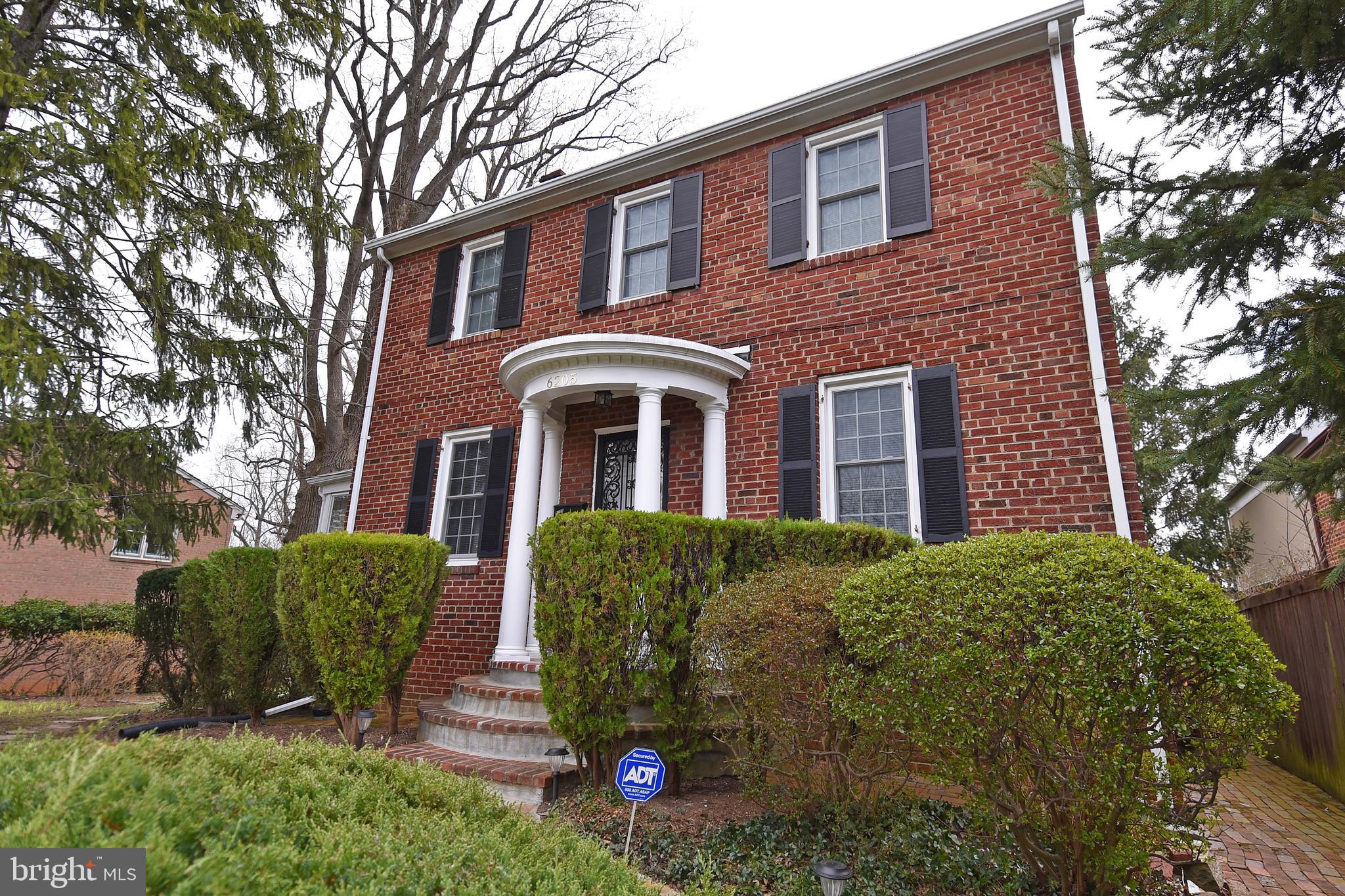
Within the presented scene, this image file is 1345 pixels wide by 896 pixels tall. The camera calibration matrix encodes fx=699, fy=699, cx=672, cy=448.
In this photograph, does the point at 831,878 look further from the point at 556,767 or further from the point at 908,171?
the point at 908,171

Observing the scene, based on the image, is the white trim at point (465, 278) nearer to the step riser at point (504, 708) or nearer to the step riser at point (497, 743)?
the step riser at point (504, 708)

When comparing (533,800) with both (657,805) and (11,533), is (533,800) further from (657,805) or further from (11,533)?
(11,533)

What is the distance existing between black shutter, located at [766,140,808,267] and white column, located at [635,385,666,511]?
2068mm

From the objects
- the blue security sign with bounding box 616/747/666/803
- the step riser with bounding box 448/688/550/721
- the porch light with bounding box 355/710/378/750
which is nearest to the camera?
the blue security sign with bounding box 616/747/666/803

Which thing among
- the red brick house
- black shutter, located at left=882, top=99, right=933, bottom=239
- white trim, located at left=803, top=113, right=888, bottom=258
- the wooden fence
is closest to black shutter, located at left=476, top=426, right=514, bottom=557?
the red brick house

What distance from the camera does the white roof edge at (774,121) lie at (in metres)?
6.51

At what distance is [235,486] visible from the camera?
29.9 meters

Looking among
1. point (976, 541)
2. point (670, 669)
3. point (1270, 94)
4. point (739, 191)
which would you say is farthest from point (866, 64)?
point (670, 669)

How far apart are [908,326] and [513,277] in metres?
5.23

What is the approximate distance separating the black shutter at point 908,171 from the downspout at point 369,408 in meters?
7.27

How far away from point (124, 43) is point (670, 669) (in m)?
9.41

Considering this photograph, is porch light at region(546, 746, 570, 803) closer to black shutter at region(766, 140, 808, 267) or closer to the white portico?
the white portico

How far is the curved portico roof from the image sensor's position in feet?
21.8

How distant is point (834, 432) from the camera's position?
6824mm
